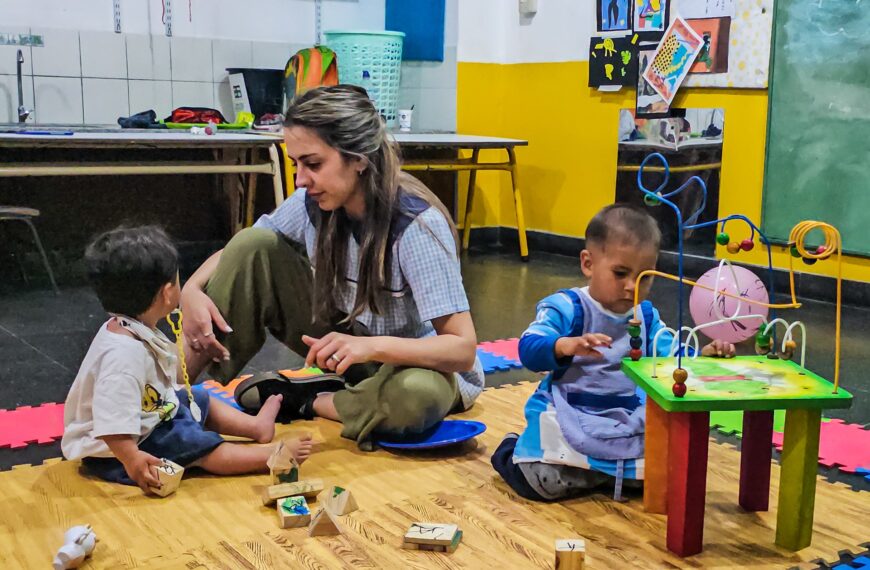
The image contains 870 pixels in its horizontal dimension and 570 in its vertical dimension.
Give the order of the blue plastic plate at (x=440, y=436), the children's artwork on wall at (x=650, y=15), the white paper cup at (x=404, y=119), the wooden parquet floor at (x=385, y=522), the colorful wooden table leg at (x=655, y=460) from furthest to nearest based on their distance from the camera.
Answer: the white paper cup at (x=404, y=119)
the children's artwork on wall at (x=650, y=15)
the blue plastic plate at (x=440, y=436)
the colorful wooden table leg at (x=655, y=460)
the wooden parquet floor at (x=385, y=522)

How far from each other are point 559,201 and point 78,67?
241 cm

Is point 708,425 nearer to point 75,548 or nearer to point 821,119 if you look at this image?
point 75,548

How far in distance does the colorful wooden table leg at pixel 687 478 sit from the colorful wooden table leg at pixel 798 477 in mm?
136

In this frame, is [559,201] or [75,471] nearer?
[75,471]

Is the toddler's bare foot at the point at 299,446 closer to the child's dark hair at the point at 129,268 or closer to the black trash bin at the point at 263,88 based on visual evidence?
the child's dark hair at the point at 129,268

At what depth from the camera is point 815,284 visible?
3812 mm

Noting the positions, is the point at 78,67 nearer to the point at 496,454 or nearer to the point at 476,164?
the point at 476,164

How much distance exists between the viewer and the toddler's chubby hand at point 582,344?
1.62 m

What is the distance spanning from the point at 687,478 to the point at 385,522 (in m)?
0.52

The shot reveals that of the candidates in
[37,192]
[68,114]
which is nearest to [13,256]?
[37,192]

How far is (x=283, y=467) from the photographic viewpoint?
5.78ft

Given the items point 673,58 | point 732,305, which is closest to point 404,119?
point 673,58

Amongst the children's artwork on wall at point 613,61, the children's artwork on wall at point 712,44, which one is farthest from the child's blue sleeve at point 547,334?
the children's artwork on wall at point 613,61

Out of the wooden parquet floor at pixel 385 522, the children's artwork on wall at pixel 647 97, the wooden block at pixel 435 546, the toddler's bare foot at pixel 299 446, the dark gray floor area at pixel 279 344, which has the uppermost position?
the children's artwork on wall at pixel 647 97
